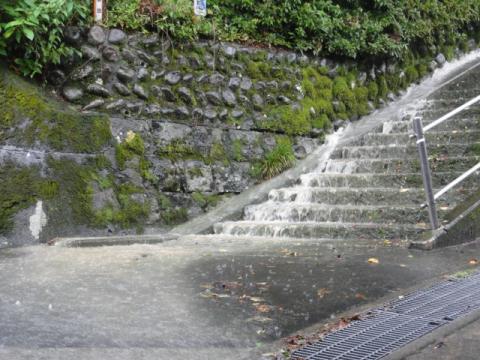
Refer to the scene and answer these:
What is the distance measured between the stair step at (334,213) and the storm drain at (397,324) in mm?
2058

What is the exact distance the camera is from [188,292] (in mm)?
3836

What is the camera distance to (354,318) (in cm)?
323

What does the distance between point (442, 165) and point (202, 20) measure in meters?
3.93

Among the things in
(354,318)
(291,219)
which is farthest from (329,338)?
(291,219)

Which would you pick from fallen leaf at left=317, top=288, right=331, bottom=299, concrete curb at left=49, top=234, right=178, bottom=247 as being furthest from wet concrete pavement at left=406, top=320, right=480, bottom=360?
concrete curb at left=49, top=234, right=178, bottom=247

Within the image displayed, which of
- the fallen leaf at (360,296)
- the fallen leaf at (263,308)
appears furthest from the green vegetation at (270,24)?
the fallen leaf at (360,296)

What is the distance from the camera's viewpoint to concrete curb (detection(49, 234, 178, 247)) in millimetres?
5672

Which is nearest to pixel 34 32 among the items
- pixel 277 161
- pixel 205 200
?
pixel 205 200

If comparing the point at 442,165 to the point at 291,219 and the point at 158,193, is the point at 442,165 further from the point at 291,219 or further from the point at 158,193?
the point at 158,193

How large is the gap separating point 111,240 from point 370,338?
3.68 m

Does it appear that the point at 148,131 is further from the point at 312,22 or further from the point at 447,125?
the point at 447,125

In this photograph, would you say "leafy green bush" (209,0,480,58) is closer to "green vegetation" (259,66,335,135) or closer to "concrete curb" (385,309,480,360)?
"green vegetation" (259,66,335,135)

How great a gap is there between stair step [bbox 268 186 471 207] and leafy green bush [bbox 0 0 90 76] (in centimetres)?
336

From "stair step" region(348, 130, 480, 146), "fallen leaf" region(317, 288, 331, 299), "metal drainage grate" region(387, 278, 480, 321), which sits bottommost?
"metal drainage grate" region(387, 278, 480, 321)
